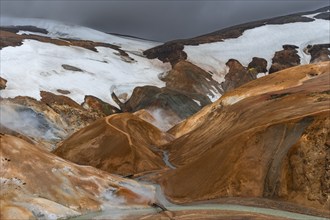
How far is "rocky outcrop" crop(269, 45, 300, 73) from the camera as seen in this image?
4791 inches

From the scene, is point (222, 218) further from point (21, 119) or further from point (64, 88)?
point (64, 88)

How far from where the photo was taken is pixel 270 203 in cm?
3055

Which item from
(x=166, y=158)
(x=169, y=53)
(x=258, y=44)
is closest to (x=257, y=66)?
(x=258, y=44)

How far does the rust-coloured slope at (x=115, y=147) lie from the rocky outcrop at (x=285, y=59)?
237 ft

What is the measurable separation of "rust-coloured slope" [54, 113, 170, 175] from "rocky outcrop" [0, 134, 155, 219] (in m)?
10.6

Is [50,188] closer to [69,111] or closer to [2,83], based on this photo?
[69,111]

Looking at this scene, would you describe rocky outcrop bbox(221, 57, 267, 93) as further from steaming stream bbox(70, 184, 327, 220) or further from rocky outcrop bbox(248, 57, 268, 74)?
steaming stream bbox(70, 184, 327, 220)

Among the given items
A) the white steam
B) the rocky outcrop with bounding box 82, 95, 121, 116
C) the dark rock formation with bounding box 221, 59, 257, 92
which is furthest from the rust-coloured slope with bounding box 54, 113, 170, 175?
the dark rock formation with bounding box 221, 59, 257, 92

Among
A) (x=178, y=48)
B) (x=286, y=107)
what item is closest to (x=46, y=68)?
(x=178, y=48)

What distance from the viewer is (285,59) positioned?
125562 millimetres

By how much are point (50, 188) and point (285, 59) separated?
104m

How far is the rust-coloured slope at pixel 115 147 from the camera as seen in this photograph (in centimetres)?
4588

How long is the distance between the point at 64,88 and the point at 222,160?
4917 cm

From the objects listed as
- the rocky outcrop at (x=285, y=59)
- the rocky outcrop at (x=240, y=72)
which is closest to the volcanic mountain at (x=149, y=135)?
the rocky outcrop at (x=240, y=72)
